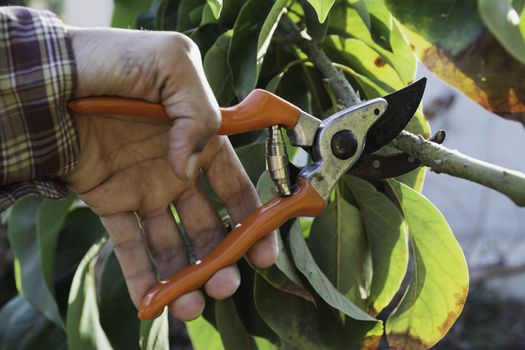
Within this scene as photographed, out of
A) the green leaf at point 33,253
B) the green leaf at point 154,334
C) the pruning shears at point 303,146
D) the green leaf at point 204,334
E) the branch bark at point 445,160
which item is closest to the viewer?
the branch bark at point 445,160

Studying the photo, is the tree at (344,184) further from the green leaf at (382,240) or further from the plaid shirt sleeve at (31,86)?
the plaid shirt sleeve at (31,86)

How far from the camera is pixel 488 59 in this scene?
75cm

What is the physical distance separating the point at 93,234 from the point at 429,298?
0.55 metres

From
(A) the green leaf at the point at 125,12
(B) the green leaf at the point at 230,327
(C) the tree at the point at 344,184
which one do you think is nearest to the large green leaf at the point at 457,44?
(C) the tree at the point at 344,184

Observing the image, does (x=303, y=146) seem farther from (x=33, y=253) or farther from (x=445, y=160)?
(x=33, y=253)

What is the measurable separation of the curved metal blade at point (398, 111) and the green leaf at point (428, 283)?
0.08m

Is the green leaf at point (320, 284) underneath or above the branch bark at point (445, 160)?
underneath

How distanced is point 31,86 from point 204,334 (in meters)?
0.42

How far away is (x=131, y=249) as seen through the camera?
802mm

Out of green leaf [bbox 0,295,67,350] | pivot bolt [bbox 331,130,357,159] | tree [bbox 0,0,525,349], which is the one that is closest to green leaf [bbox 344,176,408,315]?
tree [bbox 0,0,525,349]

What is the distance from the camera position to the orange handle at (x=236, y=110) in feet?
2.24

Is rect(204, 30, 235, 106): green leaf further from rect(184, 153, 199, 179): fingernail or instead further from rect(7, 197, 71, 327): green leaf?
rect(7, 197, 71, 327): green leaf

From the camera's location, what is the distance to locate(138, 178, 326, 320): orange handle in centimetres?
74

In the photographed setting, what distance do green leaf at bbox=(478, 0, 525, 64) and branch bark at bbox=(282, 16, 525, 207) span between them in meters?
0.09
